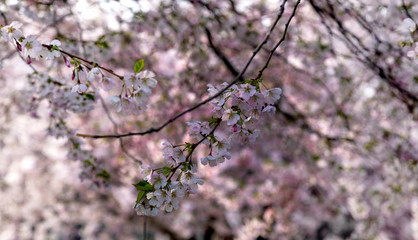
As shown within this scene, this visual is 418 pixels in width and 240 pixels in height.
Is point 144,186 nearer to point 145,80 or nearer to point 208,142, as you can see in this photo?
point 208,142

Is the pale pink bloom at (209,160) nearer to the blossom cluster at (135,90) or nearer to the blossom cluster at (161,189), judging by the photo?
the blossom cluster at (161,189)

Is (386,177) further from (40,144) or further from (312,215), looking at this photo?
(40,144)

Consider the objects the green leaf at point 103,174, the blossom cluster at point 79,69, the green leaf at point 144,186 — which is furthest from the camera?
the green leaf at point 103,174

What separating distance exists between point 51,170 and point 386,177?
827 centimetres

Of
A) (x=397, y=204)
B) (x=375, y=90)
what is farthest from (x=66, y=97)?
(x=397, y=204)

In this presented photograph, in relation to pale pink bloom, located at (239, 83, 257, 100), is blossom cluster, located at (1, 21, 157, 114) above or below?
above

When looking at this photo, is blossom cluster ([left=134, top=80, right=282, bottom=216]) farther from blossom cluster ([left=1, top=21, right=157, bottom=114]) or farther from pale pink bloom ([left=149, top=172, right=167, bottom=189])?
blossom cluster ([left=1, top=21, right=157, bottom=114])

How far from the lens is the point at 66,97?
2.48m

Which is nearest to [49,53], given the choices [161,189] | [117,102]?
[117,102]

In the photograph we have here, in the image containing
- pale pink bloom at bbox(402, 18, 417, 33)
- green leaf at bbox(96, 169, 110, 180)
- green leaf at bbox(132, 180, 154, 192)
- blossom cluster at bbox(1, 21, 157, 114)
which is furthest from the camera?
green leaf at bbox(96, 169, 110, 180)

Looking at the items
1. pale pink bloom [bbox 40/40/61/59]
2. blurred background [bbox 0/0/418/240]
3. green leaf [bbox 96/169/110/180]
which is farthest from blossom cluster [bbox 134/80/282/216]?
green leaf [bbox 96/169/110/180]

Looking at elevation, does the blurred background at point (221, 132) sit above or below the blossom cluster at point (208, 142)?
above

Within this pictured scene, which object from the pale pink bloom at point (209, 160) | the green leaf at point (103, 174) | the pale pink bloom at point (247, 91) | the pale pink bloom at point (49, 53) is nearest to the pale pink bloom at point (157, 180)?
the pale pink bloom at point (209, 160)

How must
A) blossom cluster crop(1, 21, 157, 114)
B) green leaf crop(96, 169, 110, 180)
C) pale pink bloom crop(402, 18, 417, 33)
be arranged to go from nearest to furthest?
1. blossom cluster crop(1, 21, 157, 114)
2. pale pink bloom crop(402, 18, 417, 33)
3. green leaf crop(96, 169, 110, 180)
